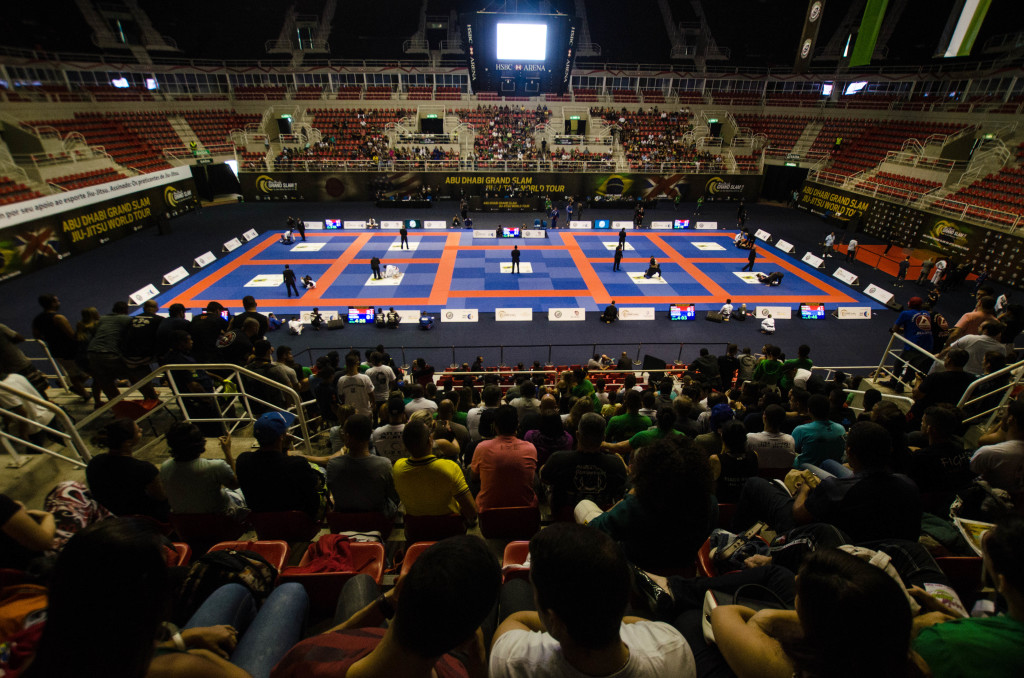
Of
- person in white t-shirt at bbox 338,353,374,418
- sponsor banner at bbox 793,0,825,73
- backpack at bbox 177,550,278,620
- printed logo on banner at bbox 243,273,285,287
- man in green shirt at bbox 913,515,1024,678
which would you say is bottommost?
printed logo on banner at bbox 243,273,285,287

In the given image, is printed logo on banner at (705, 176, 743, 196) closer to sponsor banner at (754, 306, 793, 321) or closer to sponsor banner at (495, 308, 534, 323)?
sponsor banner at (754, 306, 793, 321)

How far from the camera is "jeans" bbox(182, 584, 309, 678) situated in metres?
2.52

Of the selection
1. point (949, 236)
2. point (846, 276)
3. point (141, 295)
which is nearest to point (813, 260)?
point (846, 276)

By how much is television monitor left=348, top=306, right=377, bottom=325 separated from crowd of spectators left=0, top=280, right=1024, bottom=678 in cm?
947

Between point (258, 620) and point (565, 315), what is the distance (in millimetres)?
16030

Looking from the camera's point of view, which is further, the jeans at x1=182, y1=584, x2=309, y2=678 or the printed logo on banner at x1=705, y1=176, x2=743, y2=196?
the printed logo on banner at x1=705, y1=176, x2=743, y2=196

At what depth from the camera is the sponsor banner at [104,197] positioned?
65.0 ft

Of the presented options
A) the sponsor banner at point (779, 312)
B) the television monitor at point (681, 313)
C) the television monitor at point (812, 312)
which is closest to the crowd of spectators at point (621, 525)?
the television monitor at point (681, 313)

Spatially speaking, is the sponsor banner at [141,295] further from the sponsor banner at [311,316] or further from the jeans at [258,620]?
the jeans at [258,620]

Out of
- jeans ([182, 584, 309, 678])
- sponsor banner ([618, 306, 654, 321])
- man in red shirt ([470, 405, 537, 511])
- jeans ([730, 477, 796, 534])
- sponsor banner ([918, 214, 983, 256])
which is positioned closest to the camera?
jeans ([182, 584, 309, 678])

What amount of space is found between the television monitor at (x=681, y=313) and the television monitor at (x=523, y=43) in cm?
1240

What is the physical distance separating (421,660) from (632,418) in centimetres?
531

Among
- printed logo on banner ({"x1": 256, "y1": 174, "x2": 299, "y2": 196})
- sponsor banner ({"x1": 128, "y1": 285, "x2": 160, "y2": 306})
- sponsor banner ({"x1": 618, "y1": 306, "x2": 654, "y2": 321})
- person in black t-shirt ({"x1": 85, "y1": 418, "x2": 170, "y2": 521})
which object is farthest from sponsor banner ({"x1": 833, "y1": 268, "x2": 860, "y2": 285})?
printed logo on banner ({"x1": 256, "y1": 174, "x2": 299, "y2": 196})

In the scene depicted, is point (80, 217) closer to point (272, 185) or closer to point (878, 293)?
point (272, 185)
